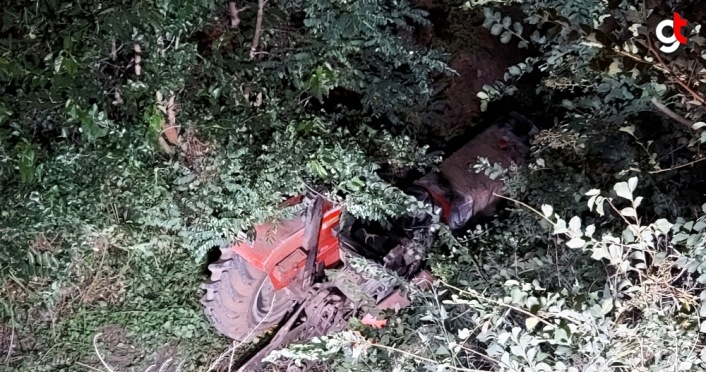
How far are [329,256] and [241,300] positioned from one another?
49 cm

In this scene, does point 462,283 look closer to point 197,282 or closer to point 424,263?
point 424,263

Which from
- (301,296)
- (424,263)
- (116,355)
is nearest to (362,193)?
(424,263)

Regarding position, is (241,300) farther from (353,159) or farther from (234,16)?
(234,16)

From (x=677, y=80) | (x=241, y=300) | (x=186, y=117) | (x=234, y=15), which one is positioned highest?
(x=677, y=80)

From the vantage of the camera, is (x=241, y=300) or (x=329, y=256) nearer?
(x=329, y=256)

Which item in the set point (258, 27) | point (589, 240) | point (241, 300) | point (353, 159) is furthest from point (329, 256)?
point (589, 240)

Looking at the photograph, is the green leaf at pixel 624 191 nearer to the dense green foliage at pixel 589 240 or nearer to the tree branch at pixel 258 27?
the dense green foliage at pixel 589 240

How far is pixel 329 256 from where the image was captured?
2.80 meters

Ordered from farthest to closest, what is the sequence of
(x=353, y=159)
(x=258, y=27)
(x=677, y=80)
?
(x=353, y=159)
(x=258, y=27)
(x=677, y=80)

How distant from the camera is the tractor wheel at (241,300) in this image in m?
2.81

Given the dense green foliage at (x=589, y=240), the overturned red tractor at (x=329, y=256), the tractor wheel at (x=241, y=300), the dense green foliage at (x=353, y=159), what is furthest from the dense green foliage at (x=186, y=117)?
the dense green foliage at (x=589, y=240)

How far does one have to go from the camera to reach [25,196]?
82.0 inches

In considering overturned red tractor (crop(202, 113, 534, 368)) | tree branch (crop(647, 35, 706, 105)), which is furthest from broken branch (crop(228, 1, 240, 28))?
tree branch (crop(647, 35, 706, 105))

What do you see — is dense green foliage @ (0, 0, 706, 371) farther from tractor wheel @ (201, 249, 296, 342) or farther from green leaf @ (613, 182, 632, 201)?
tractor wheel @ (201, 249, 296, 342)
